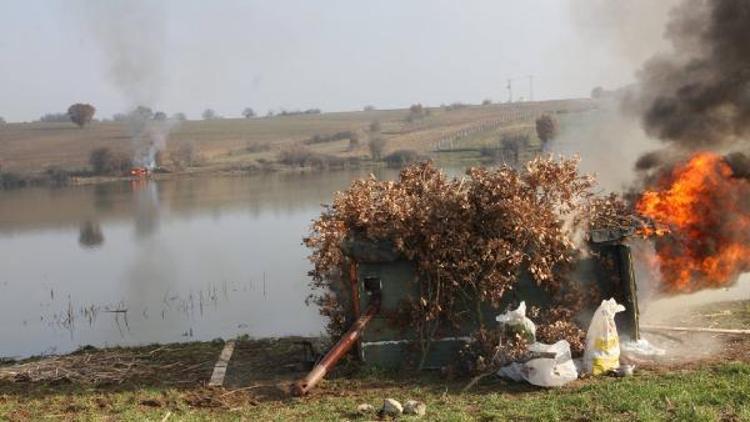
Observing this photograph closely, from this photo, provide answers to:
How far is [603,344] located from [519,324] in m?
1.02

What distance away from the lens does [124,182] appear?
249 feet

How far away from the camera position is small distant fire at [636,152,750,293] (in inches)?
474

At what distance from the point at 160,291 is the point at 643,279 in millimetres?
16391

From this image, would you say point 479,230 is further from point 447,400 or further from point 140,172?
point 140,172

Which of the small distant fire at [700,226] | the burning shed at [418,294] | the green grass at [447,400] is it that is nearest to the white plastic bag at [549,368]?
the green grass at [447,400]

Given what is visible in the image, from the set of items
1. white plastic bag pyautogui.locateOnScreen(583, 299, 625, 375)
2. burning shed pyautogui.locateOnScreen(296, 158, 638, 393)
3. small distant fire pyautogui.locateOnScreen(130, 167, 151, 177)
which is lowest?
white plastic bag pyautogui.locateOnScreen(583, 299, 625, 375)

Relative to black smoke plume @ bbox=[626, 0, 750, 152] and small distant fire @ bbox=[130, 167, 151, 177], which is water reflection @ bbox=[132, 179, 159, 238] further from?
black smoke plume @ bbox=[626, 0, 750, 152]

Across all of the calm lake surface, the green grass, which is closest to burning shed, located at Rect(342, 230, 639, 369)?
the green grass

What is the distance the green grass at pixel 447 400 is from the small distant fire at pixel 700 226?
281cm

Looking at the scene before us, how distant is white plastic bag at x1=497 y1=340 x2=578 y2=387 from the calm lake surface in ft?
30.7

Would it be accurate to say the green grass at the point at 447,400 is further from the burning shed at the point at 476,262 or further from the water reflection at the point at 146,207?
the water reflection at the point at 146,207

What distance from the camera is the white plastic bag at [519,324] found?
9.92 meters

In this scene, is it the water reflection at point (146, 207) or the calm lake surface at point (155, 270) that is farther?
the water reflection at point (146, 207)

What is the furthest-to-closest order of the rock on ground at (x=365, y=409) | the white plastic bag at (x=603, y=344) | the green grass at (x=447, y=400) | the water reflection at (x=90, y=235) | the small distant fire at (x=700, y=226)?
the water reflection at (x=90, y=235), the small distant fire at (x=700, y=226), the white plastic bag at (x=603, y=344), the rock on ground at (x=365, y=409), the green grass at (x=447, y=400)
